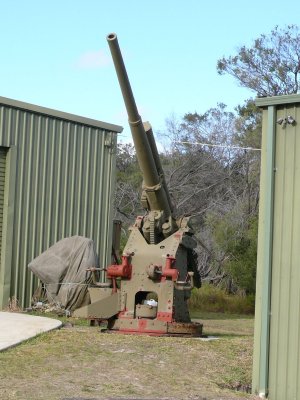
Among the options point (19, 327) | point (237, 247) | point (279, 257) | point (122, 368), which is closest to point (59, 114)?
point (19, 327)

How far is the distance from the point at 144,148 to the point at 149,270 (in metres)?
1.81

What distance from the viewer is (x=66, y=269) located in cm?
1647

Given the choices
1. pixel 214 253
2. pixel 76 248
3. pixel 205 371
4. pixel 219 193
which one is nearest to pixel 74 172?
pixel 76 248

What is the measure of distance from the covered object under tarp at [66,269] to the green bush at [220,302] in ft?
24.5

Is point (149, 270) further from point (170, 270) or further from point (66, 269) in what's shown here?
point (66, 269)

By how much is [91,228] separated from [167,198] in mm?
4528

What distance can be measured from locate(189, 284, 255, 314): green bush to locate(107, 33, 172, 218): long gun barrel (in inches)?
400

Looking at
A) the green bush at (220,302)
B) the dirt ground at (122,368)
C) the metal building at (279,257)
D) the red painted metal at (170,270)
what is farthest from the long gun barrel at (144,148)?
the green bush at (220,302)

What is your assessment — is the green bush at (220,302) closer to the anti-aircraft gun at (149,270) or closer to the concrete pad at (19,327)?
the anti-aircraft gun at (149,270)

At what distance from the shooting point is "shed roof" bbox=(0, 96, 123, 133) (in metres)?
16.1

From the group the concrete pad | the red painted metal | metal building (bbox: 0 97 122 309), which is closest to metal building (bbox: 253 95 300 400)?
the concrete pad

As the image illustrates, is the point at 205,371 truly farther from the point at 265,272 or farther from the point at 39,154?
the point at 39,154

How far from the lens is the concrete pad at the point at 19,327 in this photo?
35.3 ft

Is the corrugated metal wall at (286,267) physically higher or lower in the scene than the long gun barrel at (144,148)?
lower
